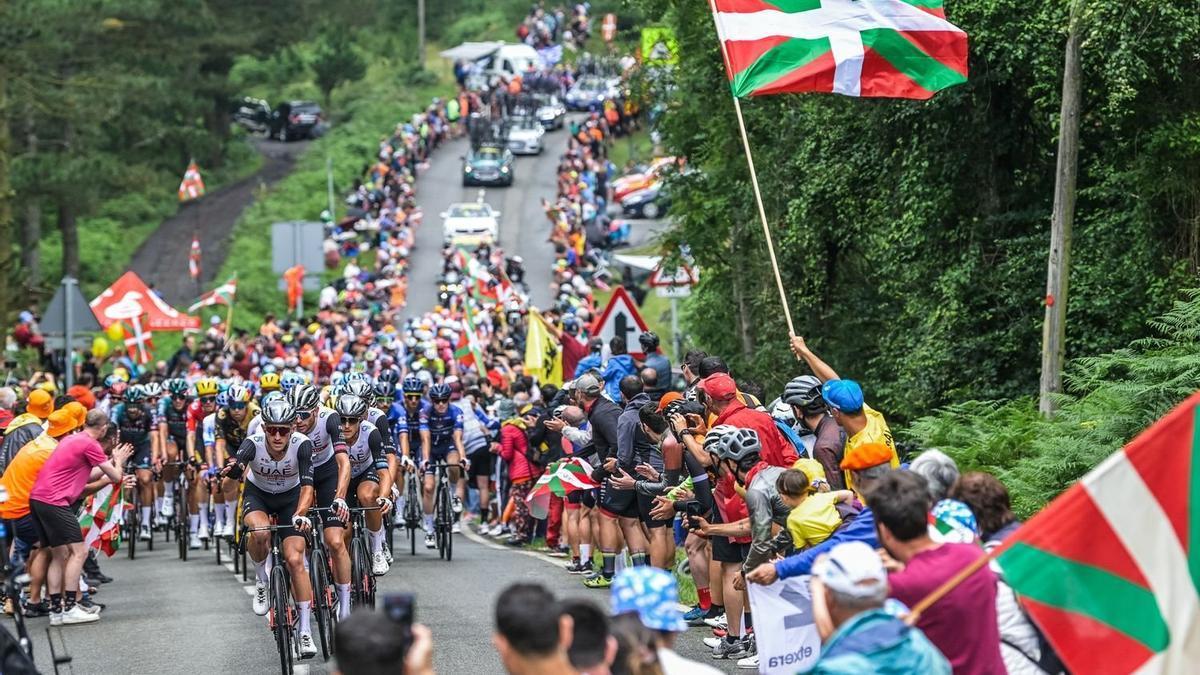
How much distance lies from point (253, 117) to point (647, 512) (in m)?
73.8

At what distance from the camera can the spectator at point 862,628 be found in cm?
670

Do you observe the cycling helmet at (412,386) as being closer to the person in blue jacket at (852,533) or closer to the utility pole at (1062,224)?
the utility pole at (1062,224)

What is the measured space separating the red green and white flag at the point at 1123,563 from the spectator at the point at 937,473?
1379 millimetres

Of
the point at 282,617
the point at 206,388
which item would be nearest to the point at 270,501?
the point at 282,617

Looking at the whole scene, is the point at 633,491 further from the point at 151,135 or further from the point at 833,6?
the point at 151,135

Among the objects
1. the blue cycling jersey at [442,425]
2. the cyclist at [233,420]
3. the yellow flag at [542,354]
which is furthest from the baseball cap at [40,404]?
the yellow flag at [542,354]

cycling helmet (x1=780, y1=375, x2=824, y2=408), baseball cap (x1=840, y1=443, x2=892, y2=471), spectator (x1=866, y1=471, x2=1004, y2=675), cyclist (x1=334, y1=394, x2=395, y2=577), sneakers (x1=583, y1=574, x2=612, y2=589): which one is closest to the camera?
spectator (x1=866, y1=471, x2=1004, y2=675)

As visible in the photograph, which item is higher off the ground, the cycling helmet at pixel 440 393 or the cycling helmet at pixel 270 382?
the cycling helmet at pixel 270 382

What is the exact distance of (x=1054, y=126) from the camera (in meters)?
20.6

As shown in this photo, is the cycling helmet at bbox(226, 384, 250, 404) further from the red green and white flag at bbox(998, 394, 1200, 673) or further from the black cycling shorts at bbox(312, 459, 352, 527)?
the red green and white flag at bbox(998, 394, 1200, 673)

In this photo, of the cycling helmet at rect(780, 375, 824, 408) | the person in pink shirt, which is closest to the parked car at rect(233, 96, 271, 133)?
the person in pink shirt

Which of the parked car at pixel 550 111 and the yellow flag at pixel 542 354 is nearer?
the yellow flag at pixel 542 354

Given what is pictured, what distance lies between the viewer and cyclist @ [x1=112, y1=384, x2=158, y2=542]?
22.8m

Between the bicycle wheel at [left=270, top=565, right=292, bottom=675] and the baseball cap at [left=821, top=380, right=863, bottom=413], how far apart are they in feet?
13.7
